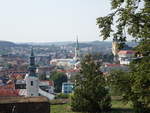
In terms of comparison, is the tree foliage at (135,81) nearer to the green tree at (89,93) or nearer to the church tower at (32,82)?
the green tree at (89,93)

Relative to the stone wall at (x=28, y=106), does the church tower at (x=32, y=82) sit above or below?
below

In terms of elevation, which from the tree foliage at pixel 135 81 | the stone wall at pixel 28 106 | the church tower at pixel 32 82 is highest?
the tree foliage at pixel 135 81

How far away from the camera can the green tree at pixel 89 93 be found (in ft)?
114

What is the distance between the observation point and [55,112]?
33.3 metres

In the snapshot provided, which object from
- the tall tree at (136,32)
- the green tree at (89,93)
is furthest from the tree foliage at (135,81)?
the green tree at (89,93)

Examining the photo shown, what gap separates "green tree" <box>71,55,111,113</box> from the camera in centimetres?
3466

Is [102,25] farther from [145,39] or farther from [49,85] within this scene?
[49,85]

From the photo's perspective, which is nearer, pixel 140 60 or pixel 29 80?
pixel 140 60

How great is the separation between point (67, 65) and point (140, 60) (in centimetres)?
18047

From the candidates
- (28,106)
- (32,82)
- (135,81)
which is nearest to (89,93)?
(32,82)

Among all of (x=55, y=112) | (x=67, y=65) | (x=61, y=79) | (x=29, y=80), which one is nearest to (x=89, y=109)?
(x=55, y=112)

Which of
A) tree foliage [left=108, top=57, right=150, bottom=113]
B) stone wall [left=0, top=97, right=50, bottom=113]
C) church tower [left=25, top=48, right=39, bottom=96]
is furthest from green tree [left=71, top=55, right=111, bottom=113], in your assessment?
tree foliage [left=108, top=57, right=150, bottom=113]

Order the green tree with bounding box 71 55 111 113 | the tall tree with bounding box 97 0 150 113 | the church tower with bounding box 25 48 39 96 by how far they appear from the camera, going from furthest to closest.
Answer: the church tower with bounding box 25 48 39 96 < the green tree with bounding box 71 55 111 113 < the tall tree with bounding box 97 0 150 113

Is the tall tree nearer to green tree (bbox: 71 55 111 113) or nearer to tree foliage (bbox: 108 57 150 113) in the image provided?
tree foliage (bbox: 108 57 150 113)
